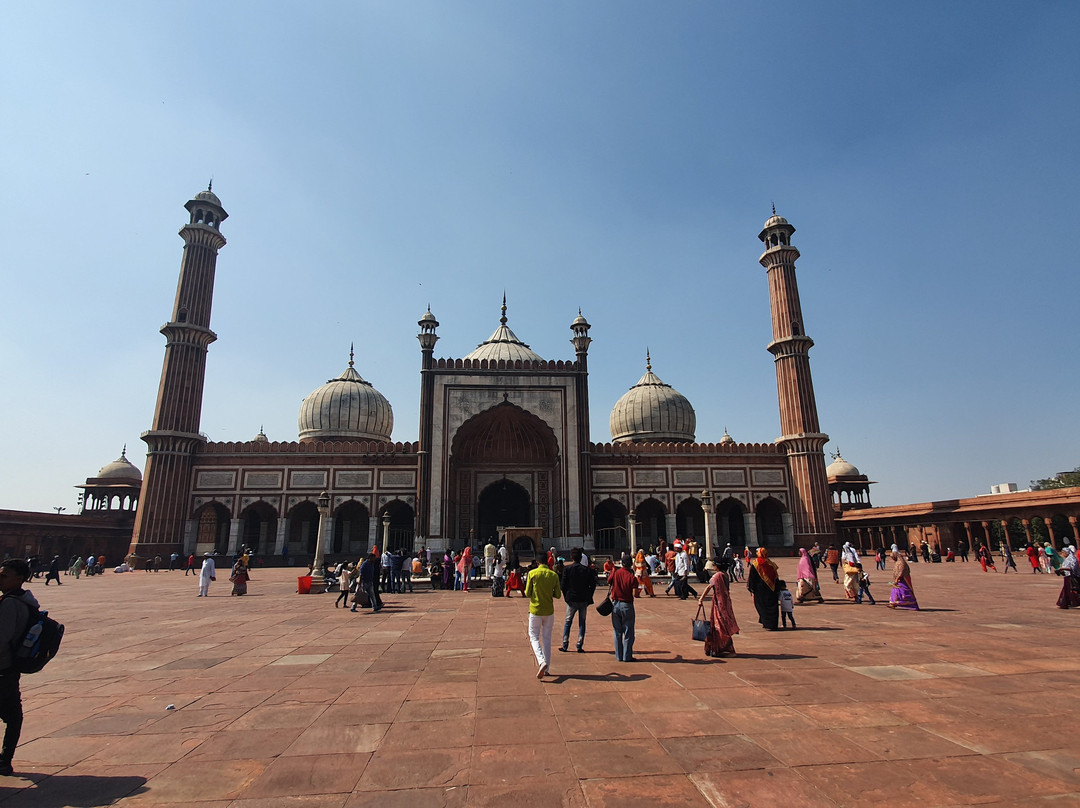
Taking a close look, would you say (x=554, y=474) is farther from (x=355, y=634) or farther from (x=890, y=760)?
(x=890, y=760)

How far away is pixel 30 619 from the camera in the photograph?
4.07 metres

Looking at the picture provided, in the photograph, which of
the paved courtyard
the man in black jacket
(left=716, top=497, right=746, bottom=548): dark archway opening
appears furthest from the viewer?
(left=716, top=497, right=746, bottom=548): dark archway opening

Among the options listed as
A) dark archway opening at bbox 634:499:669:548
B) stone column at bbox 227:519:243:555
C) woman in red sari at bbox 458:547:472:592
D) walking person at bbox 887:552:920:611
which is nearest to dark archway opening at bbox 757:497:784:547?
dark archway opening at bbox 634:499:669:548

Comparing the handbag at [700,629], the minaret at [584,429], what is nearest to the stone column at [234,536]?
the minaret at [584,429]

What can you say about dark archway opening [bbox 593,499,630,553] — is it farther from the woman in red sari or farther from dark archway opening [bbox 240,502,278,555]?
dark archway opening [bbox 240,502,278,555]

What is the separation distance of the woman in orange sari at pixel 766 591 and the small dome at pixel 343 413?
3258cm

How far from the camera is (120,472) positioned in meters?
41.9

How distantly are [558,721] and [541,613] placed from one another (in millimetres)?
1667

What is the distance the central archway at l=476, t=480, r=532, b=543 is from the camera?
3306 centimetres

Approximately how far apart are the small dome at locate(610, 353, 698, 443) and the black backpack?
38.3 metres

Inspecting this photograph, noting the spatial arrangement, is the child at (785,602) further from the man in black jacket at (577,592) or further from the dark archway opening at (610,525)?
the dark archway opening at (610,525)

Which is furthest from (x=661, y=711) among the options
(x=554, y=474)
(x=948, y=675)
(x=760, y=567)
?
(x=554, y=474)

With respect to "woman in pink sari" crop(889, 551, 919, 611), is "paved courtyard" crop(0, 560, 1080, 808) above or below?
below

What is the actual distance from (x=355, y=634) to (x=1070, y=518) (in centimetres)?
3275
